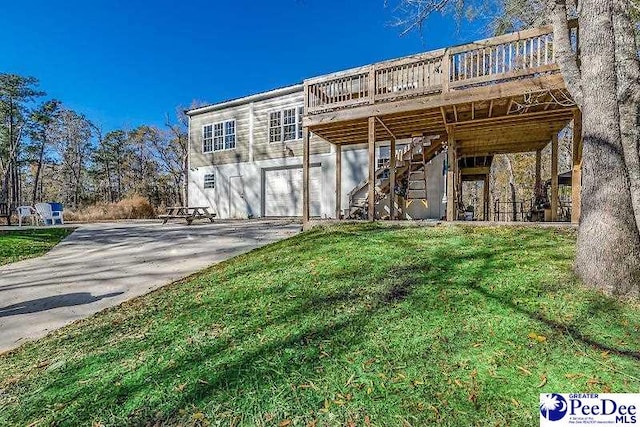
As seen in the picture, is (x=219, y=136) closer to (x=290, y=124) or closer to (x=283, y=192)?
(x=290, y=124)

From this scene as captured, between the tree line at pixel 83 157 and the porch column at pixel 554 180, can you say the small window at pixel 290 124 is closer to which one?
the porch column at pixel 554 180

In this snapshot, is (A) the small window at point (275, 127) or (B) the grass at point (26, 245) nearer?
Answer: (B) the grass at point (26, 245)

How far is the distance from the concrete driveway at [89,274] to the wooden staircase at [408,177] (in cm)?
424

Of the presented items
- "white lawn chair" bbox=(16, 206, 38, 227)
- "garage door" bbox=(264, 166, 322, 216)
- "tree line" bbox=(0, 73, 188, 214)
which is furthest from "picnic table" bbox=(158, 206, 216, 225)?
"tree line" bbox=(0, 73, 188, 214)

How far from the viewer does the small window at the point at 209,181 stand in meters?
17.1

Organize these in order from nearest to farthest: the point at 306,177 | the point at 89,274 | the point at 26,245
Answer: the point at 89,274 → the point at 306,177 → the point at 26,245

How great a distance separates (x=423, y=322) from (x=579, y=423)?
102 cm

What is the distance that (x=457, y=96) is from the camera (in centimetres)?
649

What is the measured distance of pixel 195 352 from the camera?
2.39 m

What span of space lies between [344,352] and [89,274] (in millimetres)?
4874

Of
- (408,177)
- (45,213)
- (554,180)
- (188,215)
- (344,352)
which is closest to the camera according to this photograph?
(344,352)

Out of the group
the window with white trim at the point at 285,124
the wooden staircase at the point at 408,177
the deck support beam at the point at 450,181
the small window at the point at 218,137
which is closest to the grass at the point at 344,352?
the deck support beam at the point at 450,181

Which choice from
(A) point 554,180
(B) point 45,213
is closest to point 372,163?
(A) point 554,180

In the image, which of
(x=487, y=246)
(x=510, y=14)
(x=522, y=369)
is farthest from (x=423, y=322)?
(x=510, y=14)
